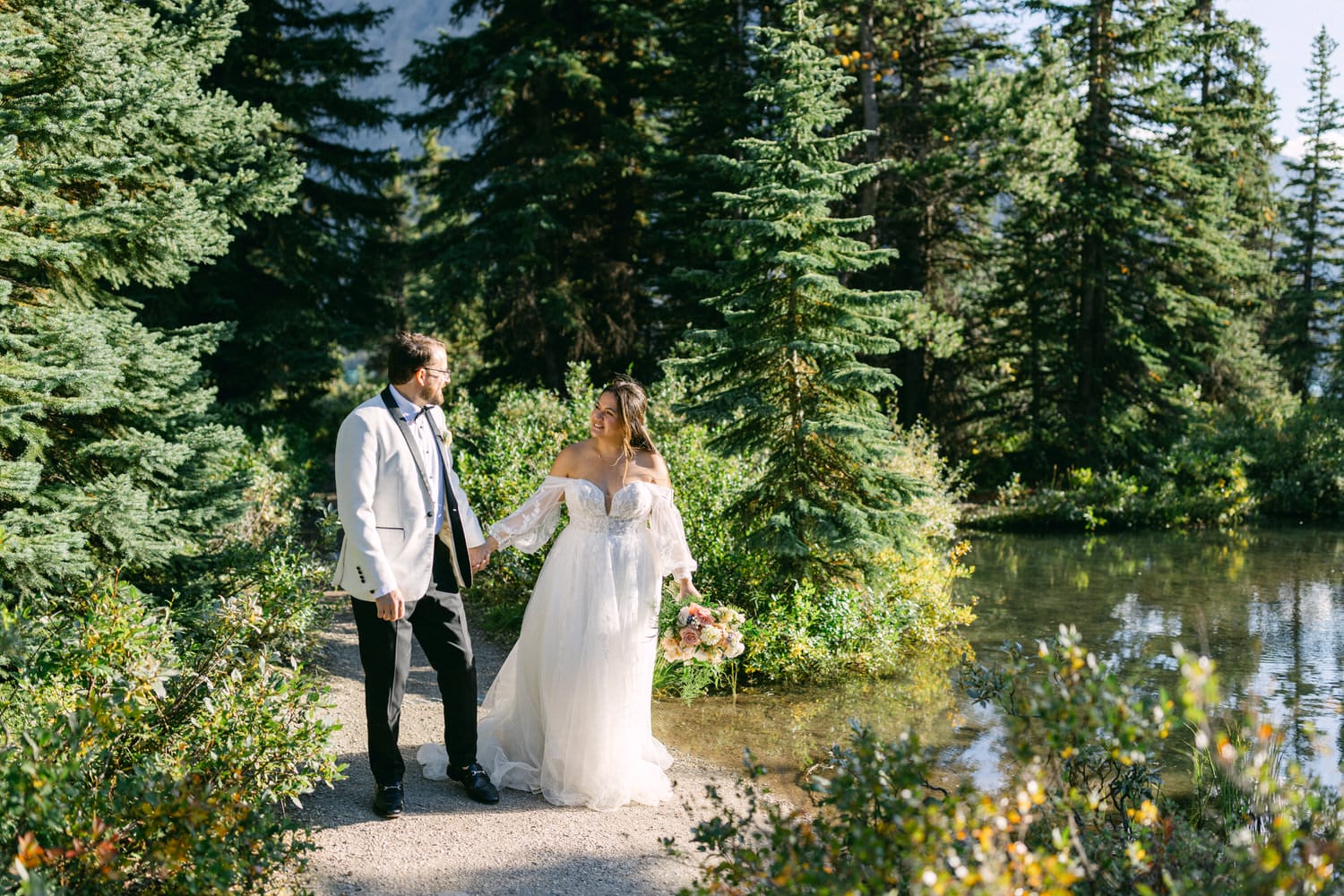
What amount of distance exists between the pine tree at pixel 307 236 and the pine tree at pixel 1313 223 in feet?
81.7

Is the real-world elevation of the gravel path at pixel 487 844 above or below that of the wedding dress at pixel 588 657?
below

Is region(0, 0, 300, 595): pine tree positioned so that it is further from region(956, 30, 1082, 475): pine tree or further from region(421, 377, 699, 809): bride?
region(956, 30, 1082, 475): pine tree

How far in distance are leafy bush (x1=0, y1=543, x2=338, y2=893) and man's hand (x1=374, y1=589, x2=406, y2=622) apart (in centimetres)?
52

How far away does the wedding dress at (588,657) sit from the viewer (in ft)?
15.4

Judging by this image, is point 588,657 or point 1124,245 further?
point 1124,245

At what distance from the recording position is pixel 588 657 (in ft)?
15.6

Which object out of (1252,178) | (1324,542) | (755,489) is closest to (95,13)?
(755,489)

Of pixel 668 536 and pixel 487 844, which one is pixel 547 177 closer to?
pixel 668 536

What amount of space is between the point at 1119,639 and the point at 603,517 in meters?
6.51

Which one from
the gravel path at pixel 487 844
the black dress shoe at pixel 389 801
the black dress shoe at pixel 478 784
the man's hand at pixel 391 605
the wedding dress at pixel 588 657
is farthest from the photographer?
the wedding dress at pixel 588 657

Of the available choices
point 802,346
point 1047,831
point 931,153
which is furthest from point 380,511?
point 931,153

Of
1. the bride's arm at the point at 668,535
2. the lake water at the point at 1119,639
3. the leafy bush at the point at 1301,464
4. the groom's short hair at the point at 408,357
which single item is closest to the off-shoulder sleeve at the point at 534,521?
the bride's arm at the point at 668,535

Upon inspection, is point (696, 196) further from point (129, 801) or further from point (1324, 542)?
point (129, 801)

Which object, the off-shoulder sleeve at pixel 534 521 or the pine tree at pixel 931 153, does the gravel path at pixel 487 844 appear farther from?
the pine tree at pixel 931 153
